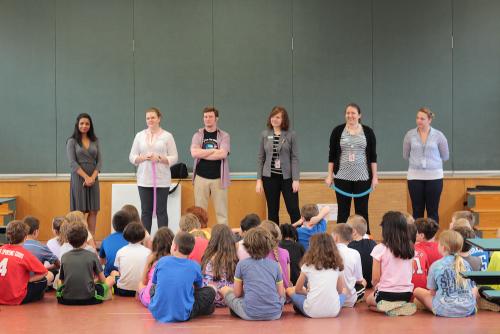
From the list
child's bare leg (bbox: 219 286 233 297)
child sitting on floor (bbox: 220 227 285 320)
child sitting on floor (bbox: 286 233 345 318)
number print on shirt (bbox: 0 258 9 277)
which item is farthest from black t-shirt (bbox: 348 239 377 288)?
number print on shirt (bbox: 0 258 9 277)

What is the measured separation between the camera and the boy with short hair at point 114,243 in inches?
261

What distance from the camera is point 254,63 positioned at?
35.0 ft

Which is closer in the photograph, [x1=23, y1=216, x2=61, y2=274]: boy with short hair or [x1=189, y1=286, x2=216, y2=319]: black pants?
[x1=189, y1=286, x2=216, y2=319]: black pants

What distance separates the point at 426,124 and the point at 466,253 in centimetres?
283

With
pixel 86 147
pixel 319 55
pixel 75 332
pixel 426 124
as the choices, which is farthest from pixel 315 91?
pixel 75 332

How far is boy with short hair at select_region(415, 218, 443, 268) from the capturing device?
20.3 ft

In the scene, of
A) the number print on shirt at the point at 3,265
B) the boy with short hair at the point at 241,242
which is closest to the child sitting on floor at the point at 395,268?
the boy with short hair at the point at 241,242

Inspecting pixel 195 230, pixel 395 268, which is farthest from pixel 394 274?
pixel 195 230

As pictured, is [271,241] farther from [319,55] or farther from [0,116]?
[0,116]

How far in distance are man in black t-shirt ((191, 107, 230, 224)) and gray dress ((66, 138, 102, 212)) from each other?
1.16m

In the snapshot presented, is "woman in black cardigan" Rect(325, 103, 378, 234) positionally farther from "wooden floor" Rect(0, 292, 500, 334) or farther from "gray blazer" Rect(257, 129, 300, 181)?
"wooden floor" Rect(0, 292, 500, 334)

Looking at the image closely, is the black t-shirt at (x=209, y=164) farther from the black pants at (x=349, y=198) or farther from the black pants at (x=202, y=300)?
the black pants at (x=202, y=300)

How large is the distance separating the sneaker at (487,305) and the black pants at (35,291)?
139 inches

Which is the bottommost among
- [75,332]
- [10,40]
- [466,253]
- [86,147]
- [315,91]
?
[75,332]
